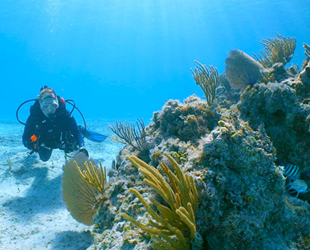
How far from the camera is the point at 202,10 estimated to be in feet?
137

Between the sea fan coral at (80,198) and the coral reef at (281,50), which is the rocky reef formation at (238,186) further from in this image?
the coral reef at (281,50)

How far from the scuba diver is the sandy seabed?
0.85 meters

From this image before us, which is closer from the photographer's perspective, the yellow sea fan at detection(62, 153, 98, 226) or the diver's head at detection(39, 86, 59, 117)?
the yellow sea fan at detection(62, 153, 98, 226)

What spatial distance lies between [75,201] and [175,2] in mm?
46600

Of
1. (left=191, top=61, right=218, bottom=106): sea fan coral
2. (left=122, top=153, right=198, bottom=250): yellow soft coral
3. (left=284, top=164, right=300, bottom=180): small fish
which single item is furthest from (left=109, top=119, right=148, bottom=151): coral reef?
(left=284, top=164, right=300, bottom=180): small fish

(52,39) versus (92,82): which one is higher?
(92,82)

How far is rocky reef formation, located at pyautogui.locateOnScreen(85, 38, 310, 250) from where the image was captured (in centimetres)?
207

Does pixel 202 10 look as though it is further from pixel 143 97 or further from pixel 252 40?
pixel 143 97

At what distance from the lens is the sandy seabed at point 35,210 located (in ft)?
12.3

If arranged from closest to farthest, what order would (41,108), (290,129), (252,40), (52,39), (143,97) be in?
(290,129), (41,108), (252,40), (52,39), (143,97)

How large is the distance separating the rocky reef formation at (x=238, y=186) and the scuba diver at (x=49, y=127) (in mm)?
4678

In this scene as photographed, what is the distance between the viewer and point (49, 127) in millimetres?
7227

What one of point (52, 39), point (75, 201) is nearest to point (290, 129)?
point (75, 201)

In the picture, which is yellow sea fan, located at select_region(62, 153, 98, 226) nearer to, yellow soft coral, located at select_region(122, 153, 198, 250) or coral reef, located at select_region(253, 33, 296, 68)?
yellow soft coral, located at select_region(122, 153, 198, 250)
